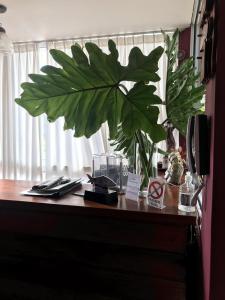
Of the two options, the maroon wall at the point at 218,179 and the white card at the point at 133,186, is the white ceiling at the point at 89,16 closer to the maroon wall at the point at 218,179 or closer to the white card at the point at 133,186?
the white card at the point at 133,186

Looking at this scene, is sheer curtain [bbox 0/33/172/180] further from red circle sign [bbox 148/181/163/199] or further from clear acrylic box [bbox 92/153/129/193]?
red circle sign [bbox 148/181/163/199]

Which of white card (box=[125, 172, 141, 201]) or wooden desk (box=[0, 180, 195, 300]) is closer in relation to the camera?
wooden desk (box=[0, 180, 195, 300])

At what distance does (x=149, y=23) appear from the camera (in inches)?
121

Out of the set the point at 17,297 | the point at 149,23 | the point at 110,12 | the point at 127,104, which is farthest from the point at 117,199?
the point at 149,23

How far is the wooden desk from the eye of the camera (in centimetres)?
121

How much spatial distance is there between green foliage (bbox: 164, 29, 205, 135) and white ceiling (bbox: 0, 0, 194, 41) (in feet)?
3.96

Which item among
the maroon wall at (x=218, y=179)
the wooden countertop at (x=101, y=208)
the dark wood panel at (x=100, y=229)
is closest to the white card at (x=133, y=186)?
the wooden countertop at (x=101, y=208)

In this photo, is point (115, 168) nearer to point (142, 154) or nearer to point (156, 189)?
point (142, 154)

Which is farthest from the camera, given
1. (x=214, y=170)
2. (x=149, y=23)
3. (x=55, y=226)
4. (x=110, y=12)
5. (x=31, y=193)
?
(x=149, y=23)

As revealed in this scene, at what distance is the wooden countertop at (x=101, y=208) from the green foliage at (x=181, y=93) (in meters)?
0.42

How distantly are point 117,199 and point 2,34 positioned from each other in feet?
5.11

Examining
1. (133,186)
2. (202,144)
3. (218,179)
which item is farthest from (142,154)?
(218,179)

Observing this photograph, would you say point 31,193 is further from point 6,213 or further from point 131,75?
point 131,75

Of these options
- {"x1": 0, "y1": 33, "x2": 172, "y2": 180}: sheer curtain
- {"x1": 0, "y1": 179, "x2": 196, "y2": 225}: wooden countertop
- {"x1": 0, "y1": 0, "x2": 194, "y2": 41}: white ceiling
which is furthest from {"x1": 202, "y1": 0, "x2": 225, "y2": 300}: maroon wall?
{"x1": 0, "y1": 33, "x2": 172, "y2": 180}: sheer curtain
